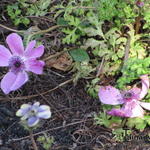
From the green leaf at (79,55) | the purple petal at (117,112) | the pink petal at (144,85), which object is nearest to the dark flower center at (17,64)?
the green leaf at (79,55)

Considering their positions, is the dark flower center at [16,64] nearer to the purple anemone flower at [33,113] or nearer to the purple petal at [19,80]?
the purple petal at [19,80]

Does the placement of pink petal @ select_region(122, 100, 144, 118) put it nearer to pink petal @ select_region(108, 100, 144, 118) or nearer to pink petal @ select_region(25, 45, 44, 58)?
pink petal @ select_region(108, 100, 144, 118)

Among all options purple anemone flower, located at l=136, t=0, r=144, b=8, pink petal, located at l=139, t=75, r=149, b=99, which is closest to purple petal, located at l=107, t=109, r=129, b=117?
pink petal, located at l=139, t=75, r=149, b=99

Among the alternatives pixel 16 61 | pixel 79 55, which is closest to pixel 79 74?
pixel 79 55

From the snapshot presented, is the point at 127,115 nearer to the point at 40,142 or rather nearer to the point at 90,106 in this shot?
the point at 90,106

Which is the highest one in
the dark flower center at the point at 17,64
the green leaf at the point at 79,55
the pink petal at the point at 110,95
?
the dark flower center at the point at 17,64

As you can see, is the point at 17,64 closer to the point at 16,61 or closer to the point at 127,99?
the point at 16,61
